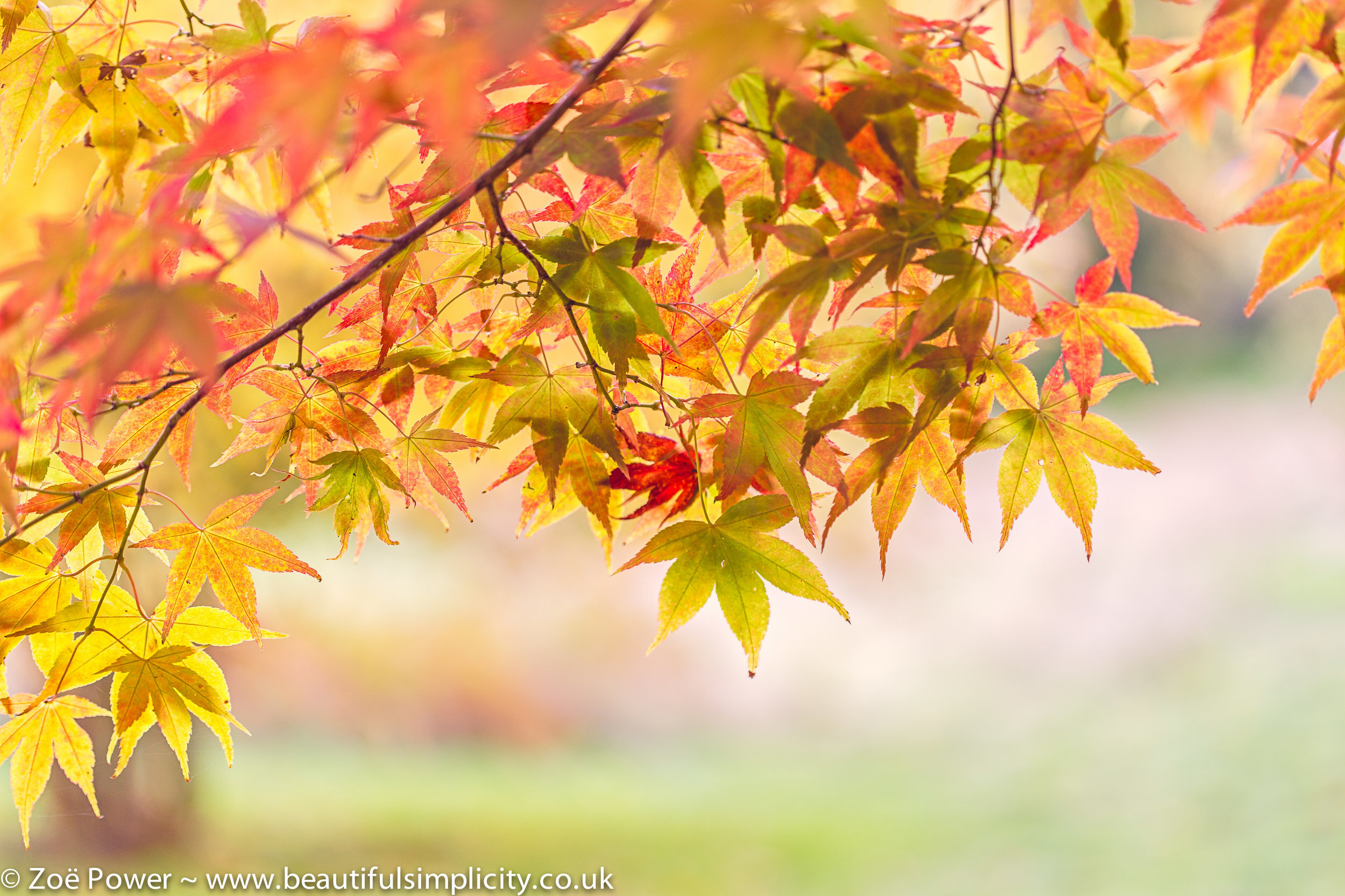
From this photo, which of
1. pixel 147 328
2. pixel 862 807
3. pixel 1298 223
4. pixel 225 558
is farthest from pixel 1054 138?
pixel 862 807

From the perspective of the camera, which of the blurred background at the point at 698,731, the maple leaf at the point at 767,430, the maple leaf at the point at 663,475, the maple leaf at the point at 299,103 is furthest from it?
the blurred background at the point at 698,731

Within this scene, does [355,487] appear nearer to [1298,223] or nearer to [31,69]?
[31,69]

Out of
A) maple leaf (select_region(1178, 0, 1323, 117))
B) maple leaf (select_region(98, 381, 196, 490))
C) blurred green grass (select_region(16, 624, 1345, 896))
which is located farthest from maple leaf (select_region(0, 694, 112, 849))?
blurred green grass (select_region(16, 624, 1345, 896))

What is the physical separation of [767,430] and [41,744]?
568 mm

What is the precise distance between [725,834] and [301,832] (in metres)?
1.72

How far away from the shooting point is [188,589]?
2.16 ft

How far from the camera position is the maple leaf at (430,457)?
2.19 ft

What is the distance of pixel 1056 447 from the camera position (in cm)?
64

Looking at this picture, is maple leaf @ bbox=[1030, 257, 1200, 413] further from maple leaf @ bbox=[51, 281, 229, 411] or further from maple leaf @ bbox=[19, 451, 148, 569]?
maple leaf @ bbox=[19, 451, 148, 569]

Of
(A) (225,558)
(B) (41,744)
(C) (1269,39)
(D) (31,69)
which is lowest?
(B) (41,744)

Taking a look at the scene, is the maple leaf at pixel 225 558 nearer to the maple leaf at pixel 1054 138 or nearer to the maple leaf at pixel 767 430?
the maple leaf at pixel 767 430

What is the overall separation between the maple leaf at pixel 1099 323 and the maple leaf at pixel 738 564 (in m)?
0.21

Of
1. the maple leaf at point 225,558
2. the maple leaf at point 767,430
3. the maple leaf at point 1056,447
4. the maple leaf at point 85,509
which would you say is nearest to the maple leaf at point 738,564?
the maple leaf at point 767,430

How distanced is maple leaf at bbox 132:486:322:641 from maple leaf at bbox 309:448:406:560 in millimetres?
38
